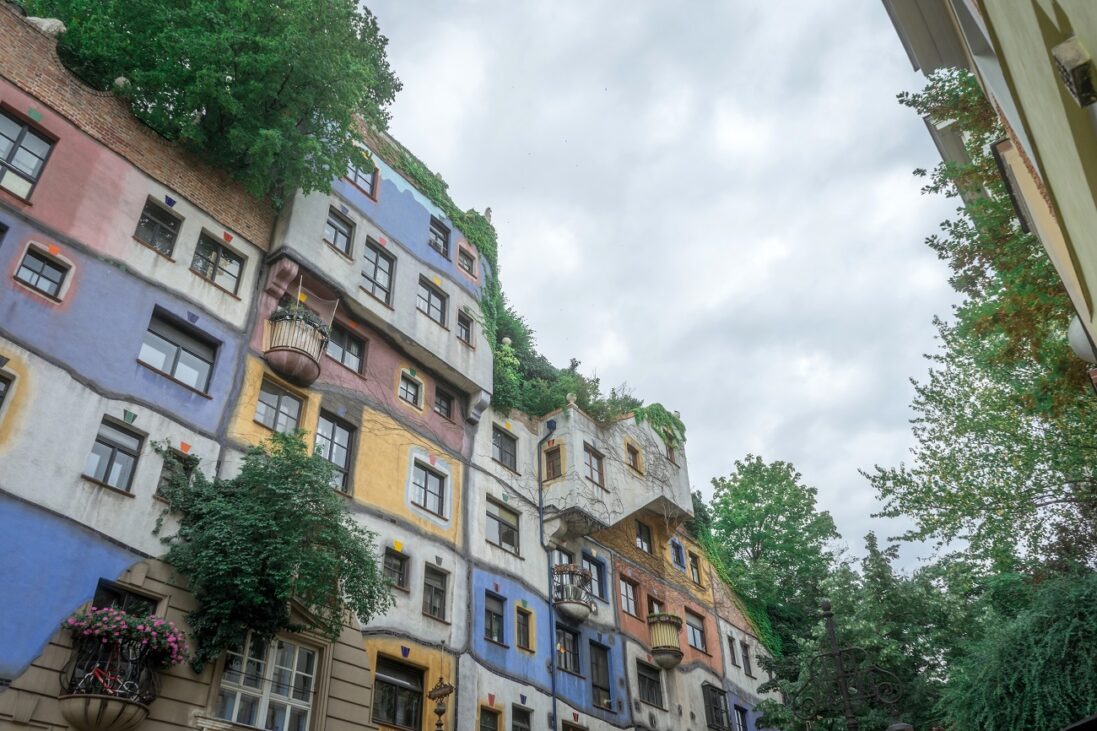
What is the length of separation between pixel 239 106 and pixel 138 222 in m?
3.20

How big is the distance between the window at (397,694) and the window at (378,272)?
Answer: 8.91 m

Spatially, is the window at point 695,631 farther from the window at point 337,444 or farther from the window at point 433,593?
the window at point 337,444

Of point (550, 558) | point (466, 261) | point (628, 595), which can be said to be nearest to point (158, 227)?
point (466, 261)

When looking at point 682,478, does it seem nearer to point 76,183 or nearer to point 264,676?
point 264,676

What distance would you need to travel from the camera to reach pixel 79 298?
46.8ft

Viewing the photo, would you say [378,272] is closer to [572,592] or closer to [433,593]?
[433,593]

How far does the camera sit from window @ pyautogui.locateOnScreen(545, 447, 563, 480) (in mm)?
25500

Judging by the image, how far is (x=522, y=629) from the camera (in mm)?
21469

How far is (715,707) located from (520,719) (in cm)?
1115

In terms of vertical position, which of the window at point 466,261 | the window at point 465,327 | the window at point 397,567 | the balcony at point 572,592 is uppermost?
the window at point 466,261

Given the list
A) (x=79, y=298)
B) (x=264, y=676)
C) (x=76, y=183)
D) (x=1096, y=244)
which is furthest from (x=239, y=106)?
(x=1096, y=244)

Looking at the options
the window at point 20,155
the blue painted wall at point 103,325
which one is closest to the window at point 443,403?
the blue painted wall at point 103,325

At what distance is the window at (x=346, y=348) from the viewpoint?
19377 mm

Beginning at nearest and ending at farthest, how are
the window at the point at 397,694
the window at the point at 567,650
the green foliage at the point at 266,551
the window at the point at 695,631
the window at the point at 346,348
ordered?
1. the green foliage at the point at 266,551
2. the window at the point at 397,694
3. the window at the point at 346,348
4. the window at the point at 567,650
5. the window at the point at 695,631
